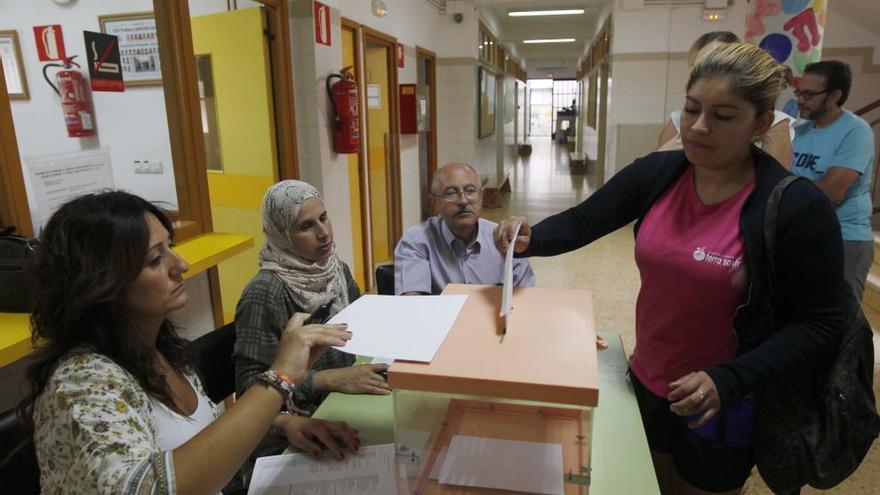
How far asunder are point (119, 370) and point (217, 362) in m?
0.70

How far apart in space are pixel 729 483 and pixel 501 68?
987 cm

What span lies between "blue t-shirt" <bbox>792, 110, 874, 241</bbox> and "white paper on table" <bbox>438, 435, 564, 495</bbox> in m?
2.01

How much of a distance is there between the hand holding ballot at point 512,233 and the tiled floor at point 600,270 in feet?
5.40

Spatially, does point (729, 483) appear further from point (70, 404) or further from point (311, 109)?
point (311, 109)

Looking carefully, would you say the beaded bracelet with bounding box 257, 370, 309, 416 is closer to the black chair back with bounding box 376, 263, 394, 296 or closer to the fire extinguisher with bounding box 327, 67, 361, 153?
the black chair back with bounding box 376, 263, 394, 296

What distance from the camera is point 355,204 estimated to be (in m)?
4.49

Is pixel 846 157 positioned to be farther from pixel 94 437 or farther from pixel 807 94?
pixel 94 437

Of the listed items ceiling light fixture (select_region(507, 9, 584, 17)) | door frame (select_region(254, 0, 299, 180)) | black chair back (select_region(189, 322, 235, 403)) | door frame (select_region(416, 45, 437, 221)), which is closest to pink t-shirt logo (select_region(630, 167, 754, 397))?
black chair back (select_region(189, 322, 235, 403))

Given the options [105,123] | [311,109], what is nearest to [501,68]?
[311,109]

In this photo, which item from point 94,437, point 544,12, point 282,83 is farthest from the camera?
point 544,12

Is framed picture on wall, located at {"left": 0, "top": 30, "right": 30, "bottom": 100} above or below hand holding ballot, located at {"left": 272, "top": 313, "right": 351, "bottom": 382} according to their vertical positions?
above

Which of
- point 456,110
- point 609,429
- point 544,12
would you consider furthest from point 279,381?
point 544,12

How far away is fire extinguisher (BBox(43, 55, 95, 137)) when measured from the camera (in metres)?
2.58

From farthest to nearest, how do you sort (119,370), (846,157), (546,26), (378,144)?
1. (546,26)
2. (378,144)
3. (846,157)
4. (119,370)
